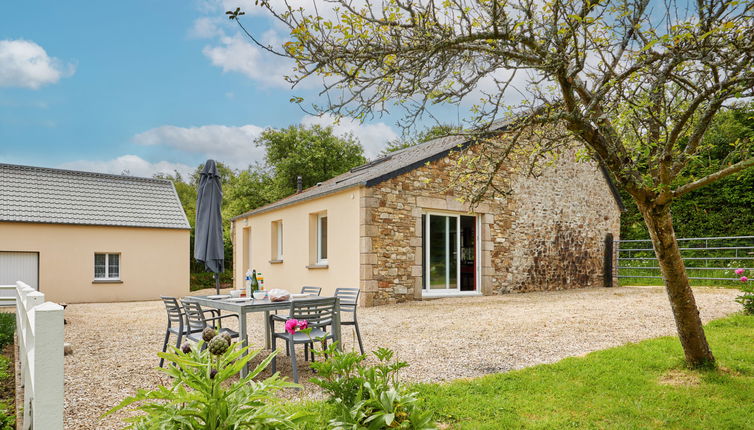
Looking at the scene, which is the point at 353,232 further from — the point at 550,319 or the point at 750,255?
the point at 750,255

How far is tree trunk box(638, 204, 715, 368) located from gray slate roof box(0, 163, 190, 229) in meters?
15.5

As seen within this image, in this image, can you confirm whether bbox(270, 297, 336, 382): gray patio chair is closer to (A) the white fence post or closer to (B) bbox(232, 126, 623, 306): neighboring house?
(A) the white fence post

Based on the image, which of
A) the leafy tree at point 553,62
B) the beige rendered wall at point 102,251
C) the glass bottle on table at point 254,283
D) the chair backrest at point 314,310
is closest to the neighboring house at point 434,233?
the beige rendered wall at point 102,251

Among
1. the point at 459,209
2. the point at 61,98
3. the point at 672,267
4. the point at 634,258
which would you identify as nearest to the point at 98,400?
the point at 672,267

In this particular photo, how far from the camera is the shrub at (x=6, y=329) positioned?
7.15 m

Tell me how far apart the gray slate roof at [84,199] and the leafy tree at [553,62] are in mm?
14459

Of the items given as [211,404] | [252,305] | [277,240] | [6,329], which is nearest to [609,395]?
[211,404]

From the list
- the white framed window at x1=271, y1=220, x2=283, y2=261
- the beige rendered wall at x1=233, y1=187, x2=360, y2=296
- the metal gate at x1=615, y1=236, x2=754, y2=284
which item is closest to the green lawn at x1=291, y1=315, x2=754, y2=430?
the beige rendered wall at x1=233, y1=187, x2=360, y2=296

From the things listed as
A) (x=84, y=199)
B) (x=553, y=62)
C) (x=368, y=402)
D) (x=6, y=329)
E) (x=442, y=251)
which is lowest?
(x=6, y=329)

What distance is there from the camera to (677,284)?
4516mm

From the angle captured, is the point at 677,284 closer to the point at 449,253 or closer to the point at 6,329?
the point at 449,253

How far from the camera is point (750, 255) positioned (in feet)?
45.2

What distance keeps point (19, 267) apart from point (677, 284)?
16.5 metres

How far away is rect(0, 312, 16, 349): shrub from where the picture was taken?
23.5 ft
